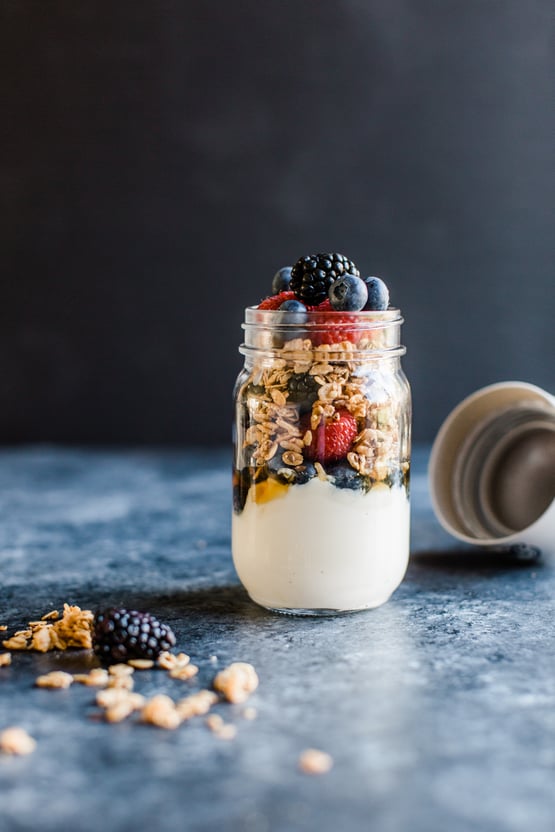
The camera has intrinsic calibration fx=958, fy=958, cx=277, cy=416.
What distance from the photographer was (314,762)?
0.87 meters

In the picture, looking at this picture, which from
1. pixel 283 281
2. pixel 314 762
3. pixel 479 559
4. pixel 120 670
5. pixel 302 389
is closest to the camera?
pixel 314 762

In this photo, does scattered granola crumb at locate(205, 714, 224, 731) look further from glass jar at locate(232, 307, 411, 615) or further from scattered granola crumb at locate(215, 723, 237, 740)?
glass jar at locate(232, 307, 411, 615)

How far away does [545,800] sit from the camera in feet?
2.69

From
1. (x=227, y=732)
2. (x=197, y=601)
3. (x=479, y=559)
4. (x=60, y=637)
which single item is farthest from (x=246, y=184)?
(x=227, y=732)

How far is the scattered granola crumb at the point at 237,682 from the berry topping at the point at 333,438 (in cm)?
28

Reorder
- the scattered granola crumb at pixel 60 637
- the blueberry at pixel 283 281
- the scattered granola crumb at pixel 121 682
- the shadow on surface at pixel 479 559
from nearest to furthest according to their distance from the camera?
the scattered granola crumb at pixel 121 682
the scattered granola crumb at pixel 60 637
the blueberry at pixel 283 281
the shadow on surface at pixel 479 559

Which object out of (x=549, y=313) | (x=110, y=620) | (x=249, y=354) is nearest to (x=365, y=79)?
(x=549, y=313)

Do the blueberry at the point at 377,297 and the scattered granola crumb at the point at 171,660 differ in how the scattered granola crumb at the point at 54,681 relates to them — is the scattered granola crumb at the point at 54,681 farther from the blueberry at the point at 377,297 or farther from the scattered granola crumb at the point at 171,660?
the blueberry at the point at 377,297

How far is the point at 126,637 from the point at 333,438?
0.34 meters

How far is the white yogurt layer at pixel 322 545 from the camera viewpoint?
1219 mm

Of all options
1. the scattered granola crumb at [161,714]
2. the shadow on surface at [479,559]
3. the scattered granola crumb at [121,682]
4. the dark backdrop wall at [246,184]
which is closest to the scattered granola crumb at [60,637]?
the scattered granola crumb at [121,682]

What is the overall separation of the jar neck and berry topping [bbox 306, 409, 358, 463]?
0.26 feet

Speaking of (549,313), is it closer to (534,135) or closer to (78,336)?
(534,135)

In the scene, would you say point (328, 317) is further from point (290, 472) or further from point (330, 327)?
point (290, 472)
